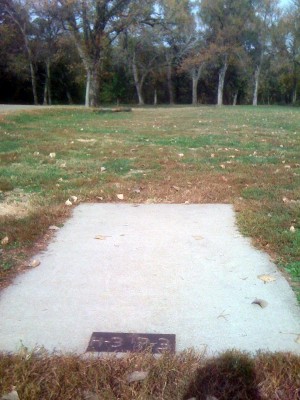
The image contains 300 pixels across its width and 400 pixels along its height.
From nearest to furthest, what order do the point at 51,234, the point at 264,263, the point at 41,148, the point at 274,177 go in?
the point at 264,263 → the point at 51,234 → the point at 274,177 → the point at 41,148

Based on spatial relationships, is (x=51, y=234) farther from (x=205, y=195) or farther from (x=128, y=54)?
(x=128, y=54)

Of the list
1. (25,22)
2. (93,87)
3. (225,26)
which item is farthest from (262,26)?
(93,87)

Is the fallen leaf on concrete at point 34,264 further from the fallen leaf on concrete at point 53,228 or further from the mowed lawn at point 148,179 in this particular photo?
the fallen leaf on concrete at point 53,228

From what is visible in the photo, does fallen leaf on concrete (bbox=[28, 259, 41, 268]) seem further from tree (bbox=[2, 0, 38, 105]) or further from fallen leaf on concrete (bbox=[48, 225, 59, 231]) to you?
tree (bbox=[2, 0, 38, 105])

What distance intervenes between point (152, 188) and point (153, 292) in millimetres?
2970

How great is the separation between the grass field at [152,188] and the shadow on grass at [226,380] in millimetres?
16

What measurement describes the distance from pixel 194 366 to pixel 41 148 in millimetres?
7752

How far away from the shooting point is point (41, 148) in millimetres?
9633

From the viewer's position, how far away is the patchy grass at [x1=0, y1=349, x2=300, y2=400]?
231 centimetres

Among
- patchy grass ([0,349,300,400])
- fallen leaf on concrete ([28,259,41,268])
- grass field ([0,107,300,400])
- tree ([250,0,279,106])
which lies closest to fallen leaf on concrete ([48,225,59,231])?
grass field ([0,107,300,400])

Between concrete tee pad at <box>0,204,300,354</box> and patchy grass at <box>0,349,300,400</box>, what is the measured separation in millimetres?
142

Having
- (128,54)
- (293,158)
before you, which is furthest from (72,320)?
(128,54)

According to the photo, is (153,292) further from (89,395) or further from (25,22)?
(25,22)

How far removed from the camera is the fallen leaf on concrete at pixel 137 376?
2.37 m
